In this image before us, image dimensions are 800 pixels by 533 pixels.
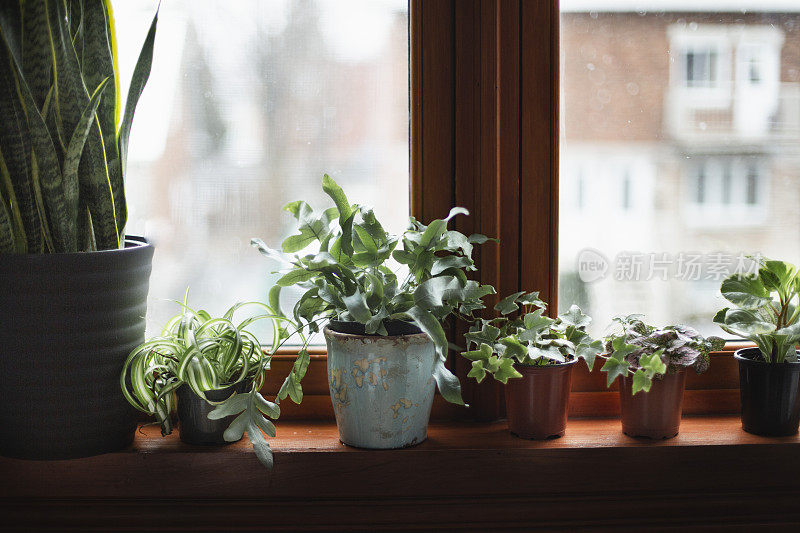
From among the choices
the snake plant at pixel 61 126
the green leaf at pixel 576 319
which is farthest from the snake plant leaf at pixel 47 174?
the green leaf at pixel 576 319

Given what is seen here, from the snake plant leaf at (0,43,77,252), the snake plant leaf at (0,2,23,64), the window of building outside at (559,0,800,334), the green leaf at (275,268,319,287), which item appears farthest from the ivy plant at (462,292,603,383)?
the snake plant leaf at (0,2,23,64)

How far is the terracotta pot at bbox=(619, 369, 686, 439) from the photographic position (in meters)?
0.95

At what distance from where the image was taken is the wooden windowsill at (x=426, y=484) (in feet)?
2.99

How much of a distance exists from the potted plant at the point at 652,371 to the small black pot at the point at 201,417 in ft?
1.71

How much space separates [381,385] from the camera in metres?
0.88

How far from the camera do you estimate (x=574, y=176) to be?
3.52ft

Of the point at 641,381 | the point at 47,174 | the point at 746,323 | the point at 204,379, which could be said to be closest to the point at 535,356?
the point at 641,381

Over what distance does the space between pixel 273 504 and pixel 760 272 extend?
0.79 metres

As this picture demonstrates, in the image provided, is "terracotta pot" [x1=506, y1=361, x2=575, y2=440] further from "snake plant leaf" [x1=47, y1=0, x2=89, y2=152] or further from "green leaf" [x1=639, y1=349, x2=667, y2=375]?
"snake plant leaf" [x1=47, y1=0, x2=89, y2=152]

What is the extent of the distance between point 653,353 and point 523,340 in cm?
18

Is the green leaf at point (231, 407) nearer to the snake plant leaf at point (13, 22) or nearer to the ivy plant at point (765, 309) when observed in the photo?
the snake plant leaf at point (13, 22)

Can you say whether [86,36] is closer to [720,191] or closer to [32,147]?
[32,147]

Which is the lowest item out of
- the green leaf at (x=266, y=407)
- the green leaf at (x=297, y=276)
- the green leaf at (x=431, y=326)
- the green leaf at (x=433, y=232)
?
the green leaf at (x=266, y=407)

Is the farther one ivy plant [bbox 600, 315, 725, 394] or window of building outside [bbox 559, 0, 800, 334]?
window of building outside [bbox 559, 0, 800, 334]
